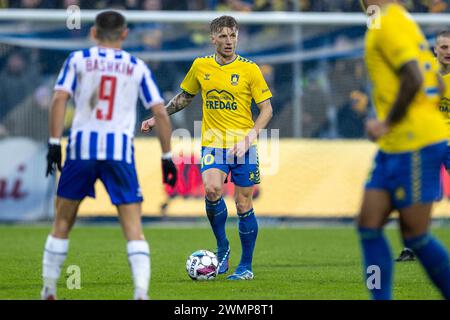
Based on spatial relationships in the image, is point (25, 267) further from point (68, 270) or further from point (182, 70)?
point (182, 70)

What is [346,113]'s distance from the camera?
1827 cm

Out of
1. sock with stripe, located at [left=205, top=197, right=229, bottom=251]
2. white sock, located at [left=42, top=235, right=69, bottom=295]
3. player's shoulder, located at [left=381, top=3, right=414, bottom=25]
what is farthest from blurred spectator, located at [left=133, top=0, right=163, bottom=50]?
player's shoulder, located at [left=381, top=3, right=414, bottom=25]

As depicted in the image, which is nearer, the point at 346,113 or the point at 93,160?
the point at 93,160

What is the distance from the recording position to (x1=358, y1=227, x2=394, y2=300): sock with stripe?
20.7 ft

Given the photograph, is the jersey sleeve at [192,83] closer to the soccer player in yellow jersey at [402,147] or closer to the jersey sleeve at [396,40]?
the soccer player in yellow jersey at [402,147]

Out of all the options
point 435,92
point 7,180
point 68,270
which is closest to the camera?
point 435,92

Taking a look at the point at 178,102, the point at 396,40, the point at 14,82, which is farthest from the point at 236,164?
the point at 14,82

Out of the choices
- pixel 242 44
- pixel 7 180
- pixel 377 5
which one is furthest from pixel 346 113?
pixel 377 5

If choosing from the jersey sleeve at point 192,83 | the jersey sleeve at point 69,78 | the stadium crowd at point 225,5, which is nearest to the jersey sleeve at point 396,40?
the jersey sleeve at point 69,78

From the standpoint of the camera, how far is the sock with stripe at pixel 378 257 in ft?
20.7

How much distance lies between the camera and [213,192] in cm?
930

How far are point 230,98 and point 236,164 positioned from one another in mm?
663
